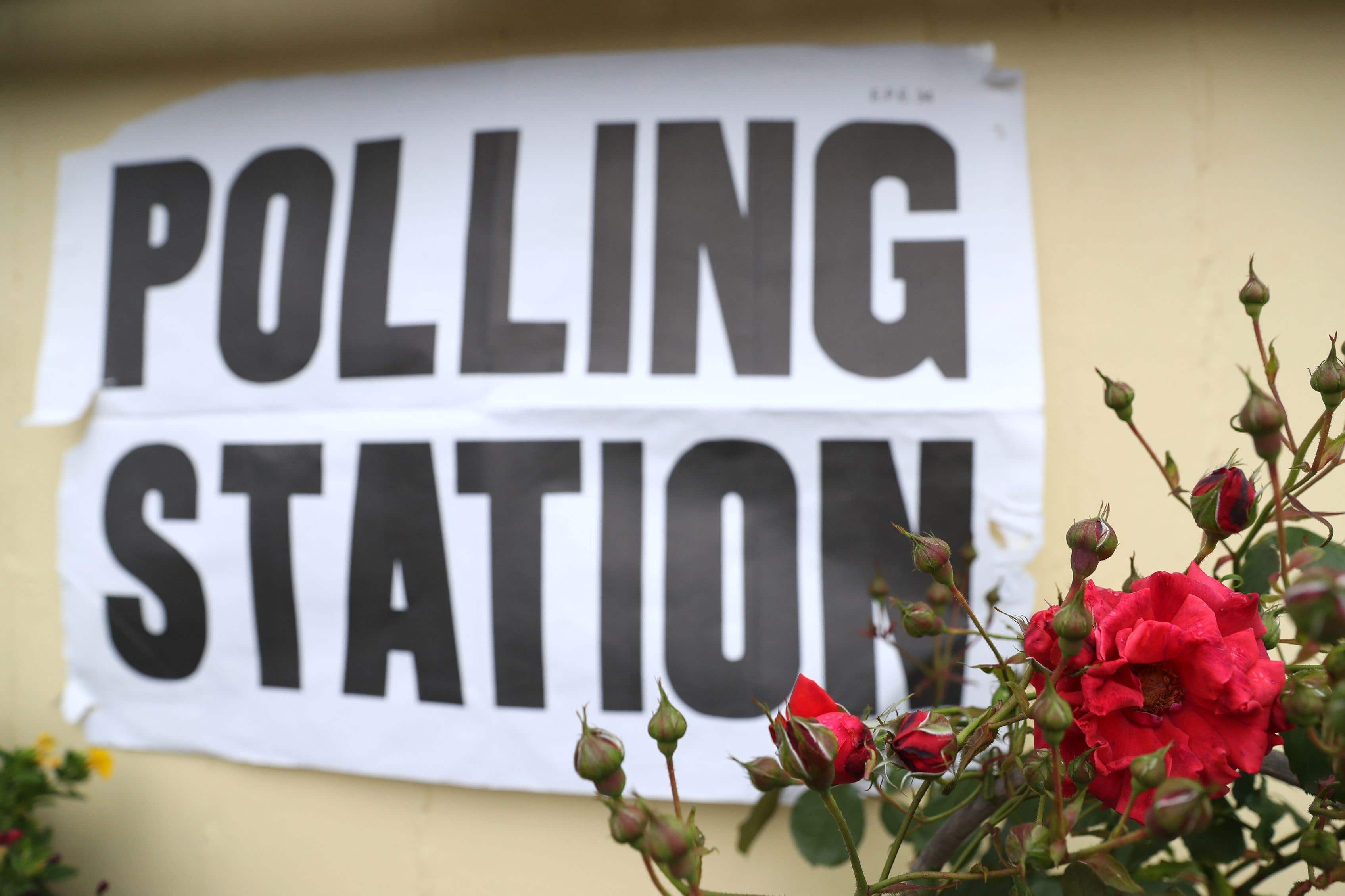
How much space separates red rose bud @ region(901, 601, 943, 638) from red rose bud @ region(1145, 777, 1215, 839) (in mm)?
122

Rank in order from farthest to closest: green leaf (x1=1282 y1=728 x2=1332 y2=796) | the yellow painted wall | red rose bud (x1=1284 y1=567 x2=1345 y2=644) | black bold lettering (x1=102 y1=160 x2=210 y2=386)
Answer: black bold lettering (x1=102 y1=160 x2=210 y2=386) → the yellow painted wall → green leaf (x1=1282 y1=728 x2=1332 y2=796) → red rose bud (x1=1284 y1=567 x2=1345 y2=644)

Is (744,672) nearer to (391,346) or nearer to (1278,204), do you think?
(391,346)

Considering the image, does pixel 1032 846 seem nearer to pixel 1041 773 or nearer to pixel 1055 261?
pixel 1041 773

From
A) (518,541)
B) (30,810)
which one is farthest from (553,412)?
(30,810)

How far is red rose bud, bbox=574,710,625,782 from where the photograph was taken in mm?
241

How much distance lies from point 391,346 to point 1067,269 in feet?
2.46

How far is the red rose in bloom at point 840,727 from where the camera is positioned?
26 centimetres

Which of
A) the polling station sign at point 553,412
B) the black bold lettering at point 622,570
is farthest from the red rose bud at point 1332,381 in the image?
the black bold lettering at point 622,570

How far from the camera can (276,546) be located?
2.52ft

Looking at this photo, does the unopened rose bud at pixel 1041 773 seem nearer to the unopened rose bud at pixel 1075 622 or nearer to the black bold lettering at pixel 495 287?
the unopened rose bud at pixel 1075 622

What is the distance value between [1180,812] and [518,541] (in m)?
0.62

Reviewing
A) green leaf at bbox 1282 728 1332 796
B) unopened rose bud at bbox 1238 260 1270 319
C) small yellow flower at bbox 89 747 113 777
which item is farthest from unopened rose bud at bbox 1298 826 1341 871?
small yellow flower at bbox 89 747 113 777

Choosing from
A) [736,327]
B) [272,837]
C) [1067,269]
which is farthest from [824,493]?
[272,837]

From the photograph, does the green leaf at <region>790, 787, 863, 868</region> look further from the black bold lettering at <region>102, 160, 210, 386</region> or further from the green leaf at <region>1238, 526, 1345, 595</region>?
the black bold lettering at <region>102, 160, 210, 386</region>
